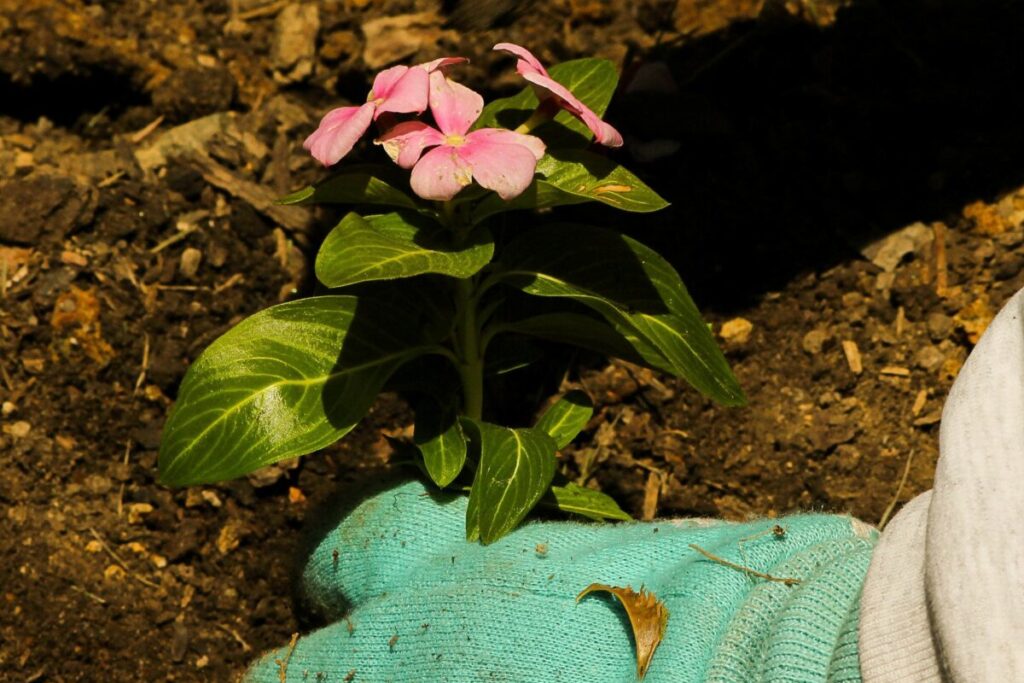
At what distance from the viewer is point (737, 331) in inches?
83.4

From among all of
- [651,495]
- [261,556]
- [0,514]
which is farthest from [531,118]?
[0,514]

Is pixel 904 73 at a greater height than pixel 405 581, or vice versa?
pixel 904 73

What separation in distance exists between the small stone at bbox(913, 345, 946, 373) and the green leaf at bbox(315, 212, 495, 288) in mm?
941

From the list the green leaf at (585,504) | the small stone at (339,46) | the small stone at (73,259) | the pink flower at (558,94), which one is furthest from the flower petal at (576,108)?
the small stone at (339,46)

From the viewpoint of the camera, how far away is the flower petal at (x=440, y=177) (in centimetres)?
136

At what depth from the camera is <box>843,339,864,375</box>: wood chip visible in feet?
6.77

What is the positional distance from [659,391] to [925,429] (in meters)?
0.44

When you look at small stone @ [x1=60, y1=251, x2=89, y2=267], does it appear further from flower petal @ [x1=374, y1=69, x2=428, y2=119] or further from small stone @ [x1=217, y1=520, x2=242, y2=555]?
flower petal @ [x1=374, y1=69, x2=428, y2=119]

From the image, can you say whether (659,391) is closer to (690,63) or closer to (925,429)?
(925,429)

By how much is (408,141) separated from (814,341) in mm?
962

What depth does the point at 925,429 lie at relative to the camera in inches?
78.6

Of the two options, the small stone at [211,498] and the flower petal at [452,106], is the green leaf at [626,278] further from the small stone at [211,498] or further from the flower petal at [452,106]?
the small stone at [211,498]

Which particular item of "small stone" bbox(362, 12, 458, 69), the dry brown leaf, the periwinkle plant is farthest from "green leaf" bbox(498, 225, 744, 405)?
"small stone" bbox(362, 12, 458, 69)

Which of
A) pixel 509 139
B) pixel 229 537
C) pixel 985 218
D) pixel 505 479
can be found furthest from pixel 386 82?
pixel 985 218
